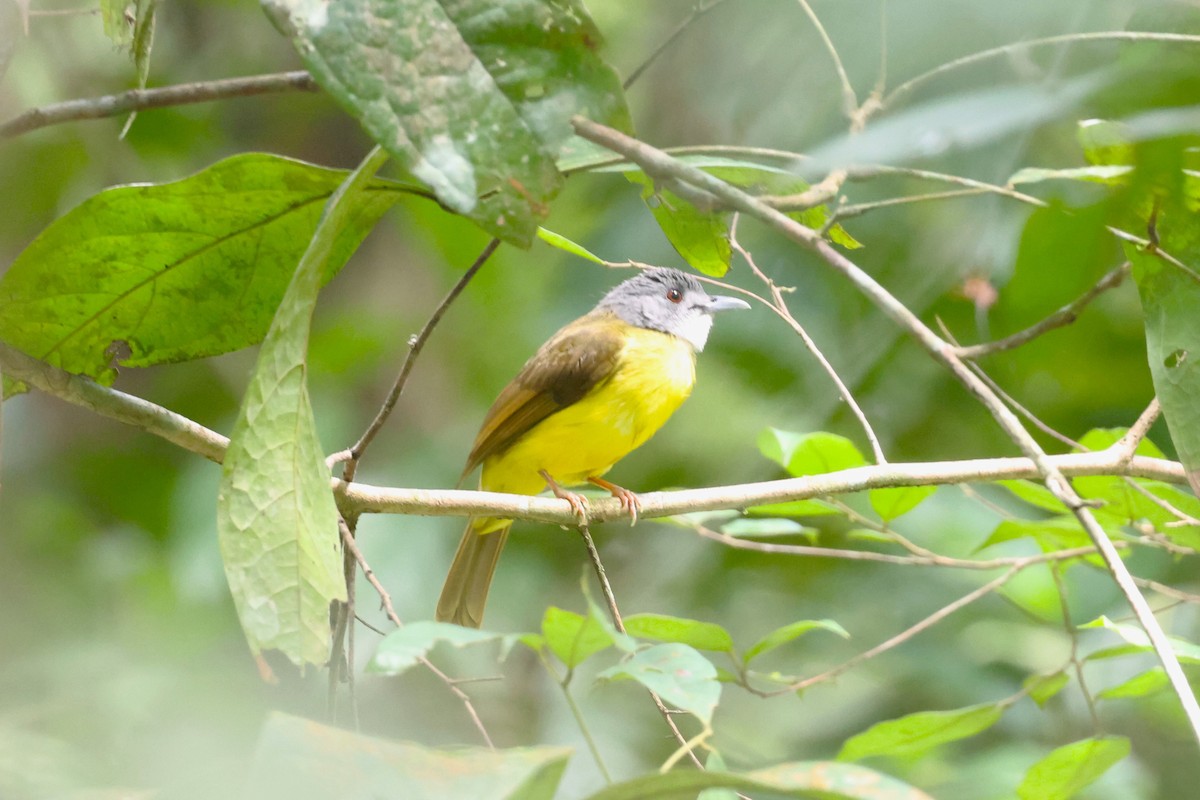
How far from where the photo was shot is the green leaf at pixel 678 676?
1.09m

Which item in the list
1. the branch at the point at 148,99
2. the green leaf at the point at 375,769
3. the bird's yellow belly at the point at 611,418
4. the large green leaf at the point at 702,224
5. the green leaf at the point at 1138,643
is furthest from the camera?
the bird's yellow belly at the point at 611,418

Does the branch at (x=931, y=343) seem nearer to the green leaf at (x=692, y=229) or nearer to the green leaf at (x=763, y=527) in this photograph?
the green leaf at (x=692, y=229)

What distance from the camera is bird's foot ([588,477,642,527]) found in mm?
2462

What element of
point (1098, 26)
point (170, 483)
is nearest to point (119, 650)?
point (170, 483)

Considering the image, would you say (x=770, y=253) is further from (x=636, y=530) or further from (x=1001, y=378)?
(x=636, y=530)

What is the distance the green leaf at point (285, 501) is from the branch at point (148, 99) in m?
0.22

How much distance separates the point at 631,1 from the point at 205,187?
3117 mm

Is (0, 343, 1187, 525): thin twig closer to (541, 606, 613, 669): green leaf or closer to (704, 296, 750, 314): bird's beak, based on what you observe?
(541, 606, 613, 669): green leaf

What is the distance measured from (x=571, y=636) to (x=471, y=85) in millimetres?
595

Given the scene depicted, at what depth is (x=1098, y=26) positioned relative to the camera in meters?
1.43

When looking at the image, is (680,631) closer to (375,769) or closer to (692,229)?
(692,229)

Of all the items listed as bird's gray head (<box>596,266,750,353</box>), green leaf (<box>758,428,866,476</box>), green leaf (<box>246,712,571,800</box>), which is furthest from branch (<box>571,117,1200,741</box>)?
bird's gray head (<box>596,266,750,353</box>)

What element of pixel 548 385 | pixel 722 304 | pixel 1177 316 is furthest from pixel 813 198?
pixel 722 304

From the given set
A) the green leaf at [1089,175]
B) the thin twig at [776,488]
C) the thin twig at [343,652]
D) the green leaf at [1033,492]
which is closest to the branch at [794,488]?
the thin twig at [776,488]
